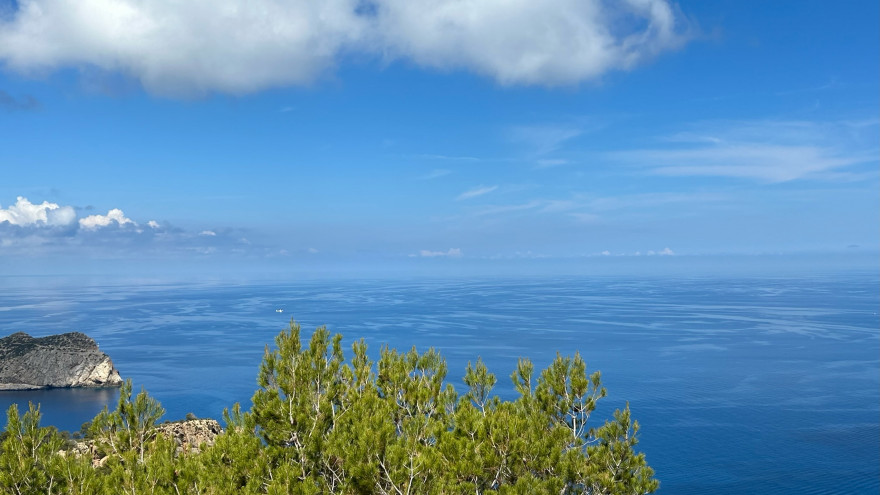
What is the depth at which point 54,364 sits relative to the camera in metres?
124

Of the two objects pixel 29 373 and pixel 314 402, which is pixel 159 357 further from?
pixel 314 402

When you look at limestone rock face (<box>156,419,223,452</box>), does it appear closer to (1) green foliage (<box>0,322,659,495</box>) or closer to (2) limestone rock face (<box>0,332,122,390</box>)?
(1) green foliage (<box>0,322,659,495</box>)

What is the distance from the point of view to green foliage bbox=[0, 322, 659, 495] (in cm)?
1627

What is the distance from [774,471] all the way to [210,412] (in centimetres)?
→ 8445

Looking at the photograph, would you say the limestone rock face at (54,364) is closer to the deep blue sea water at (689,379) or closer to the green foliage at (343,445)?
the deep blue sea water at (689,379)

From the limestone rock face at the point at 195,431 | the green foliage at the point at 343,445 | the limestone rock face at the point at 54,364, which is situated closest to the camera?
the green foliage at the point at 343,445

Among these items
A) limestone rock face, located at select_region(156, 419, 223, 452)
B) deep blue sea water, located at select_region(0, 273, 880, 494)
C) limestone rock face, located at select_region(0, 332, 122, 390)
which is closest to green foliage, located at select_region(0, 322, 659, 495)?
limestone rock face, located at select_region(156, 419, 223, 452)

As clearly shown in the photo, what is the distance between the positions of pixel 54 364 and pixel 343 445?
13596 centimetres

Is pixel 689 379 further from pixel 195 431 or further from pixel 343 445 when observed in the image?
pixel 343 445

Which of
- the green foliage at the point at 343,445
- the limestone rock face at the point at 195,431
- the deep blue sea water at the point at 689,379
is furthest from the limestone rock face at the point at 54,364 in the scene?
the green foliage at the point at 343,445

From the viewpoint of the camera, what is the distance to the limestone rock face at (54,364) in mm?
121625

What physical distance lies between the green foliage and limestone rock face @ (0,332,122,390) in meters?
124

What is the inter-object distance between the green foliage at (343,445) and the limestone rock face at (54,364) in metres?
124

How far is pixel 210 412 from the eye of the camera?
96.9 m
